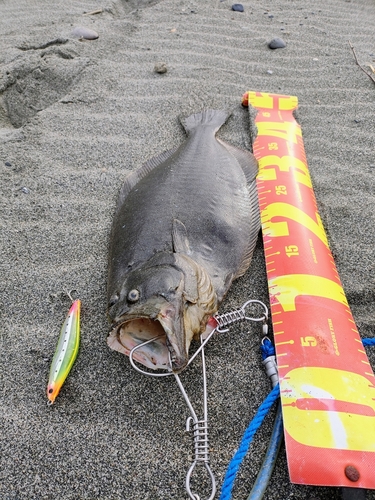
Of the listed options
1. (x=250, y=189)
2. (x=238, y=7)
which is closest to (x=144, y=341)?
(x=250, y=189)

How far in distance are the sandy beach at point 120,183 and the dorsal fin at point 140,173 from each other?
0.11 m

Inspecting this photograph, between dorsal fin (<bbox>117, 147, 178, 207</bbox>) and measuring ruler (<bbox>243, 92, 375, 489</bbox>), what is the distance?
2.21 feet

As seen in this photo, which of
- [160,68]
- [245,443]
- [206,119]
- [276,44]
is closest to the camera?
[245,443]

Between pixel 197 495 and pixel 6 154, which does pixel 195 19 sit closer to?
pixel 6 154

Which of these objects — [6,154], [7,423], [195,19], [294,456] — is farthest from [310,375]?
[195,19]

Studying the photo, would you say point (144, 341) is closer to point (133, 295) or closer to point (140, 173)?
point (133, 295)

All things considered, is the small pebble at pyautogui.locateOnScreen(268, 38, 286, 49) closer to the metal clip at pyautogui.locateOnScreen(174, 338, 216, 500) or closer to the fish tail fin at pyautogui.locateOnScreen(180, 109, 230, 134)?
the fish tail fin at pyautogui.locateOnScreen(180, 109, 230, 134)

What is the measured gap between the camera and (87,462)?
1.57 meters

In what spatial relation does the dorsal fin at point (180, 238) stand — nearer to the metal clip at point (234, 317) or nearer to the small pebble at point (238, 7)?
the metal clip at point (234, 317)

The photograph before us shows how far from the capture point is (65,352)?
1830 mm

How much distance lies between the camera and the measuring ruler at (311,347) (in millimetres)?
1480

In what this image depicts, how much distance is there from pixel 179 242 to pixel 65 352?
74cm

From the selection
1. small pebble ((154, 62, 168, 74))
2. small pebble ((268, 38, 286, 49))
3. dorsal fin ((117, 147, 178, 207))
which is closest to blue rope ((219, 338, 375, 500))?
dorsal fin ((117, 147, 178, 207))

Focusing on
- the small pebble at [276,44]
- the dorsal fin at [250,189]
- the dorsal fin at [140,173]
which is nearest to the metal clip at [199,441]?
the dorsal fin at [250,189]
